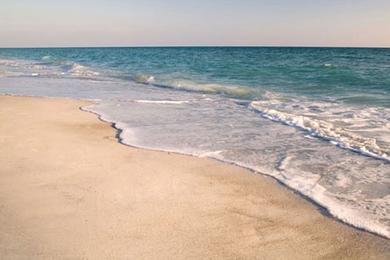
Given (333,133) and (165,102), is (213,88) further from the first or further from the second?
(333,133)

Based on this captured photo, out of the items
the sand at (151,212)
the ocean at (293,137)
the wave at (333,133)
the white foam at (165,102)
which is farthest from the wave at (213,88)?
the sand at (151,212)

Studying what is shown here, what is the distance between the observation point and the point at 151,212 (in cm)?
441

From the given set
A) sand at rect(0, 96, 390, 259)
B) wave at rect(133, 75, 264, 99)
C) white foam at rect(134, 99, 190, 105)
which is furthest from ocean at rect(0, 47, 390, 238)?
wave at rect(133, 75, 264, 99)

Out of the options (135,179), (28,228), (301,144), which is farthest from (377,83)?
(28,228)

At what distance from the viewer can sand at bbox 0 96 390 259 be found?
3.67 meters

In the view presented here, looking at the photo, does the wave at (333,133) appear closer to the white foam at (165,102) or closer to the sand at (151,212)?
the sand at (151,212)

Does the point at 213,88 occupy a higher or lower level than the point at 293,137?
higher

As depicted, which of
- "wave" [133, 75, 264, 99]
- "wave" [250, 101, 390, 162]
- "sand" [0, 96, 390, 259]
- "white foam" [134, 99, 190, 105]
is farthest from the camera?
"wave" [133, 75, 264, 99]

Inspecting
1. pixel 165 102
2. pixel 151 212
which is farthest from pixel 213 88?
pixel 151 212

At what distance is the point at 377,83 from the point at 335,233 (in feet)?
61.3

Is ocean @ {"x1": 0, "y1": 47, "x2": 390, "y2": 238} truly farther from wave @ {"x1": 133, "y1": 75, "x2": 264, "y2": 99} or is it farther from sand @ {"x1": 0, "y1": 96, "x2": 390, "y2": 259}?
wave @ {"x1": 133, "y1": 75, "x2": 264, "y2": 99}

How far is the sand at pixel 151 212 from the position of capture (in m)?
3.67

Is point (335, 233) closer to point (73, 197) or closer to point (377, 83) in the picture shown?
point (73, 197)

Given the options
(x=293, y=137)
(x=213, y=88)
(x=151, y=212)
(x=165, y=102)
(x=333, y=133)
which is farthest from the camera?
(x=213, y=88)
